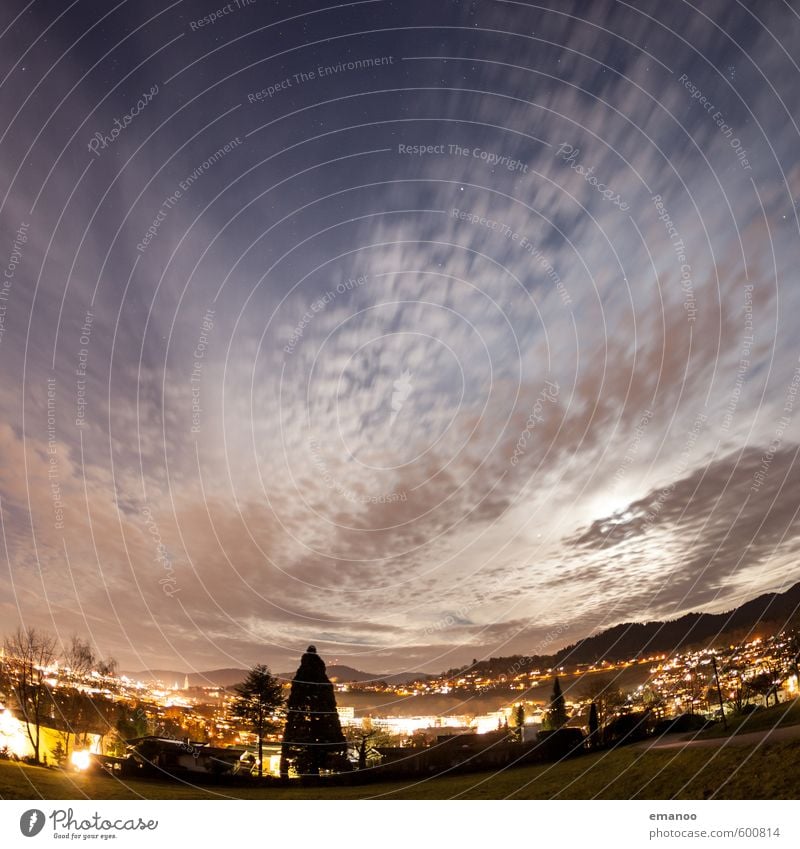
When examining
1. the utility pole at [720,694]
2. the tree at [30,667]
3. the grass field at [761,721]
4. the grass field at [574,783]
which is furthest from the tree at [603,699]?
the tree at [30,667]

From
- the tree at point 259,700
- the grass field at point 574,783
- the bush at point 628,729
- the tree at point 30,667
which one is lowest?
the grass field at point 574,783

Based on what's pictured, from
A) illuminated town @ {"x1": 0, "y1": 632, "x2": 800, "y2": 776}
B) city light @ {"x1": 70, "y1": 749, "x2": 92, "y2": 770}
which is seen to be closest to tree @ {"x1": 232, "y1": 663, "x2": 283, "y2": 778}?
illuminated town @ {"x1": 0, "y1": 632, "x2": 800, "y2": 776}

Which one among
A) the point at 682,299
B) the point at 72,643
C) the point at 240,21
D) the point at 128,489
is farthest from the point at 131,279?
the point at 682,299

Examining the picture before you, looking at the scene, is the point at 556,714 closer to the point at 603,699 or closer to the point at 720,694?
the point at 603,699

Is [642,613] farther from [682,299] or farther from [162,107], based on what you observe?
[162,107]

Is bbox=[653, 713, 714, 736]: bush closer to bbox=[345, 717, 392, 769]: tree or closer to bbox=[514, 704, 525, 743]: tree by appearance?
bbox=[514, 704, 525, 743]: tree

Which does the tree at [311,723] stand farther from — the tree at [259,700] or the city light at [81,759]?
the city light at [81,759]
